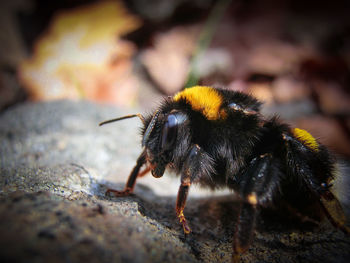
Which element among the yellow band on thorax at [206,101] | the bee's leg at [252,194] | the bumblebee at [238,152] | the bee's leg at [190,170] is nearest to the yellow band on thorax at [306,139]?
the bumblebee at [238,152]

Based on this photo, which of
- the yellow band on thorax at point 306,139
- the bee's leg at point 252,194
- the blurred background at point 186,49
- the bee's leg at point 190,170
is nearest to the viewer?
the bee's leg at point 252,194

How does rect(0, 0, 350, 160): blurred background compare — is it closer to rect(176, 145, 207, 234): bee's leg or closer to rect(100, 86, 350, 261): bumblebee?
rect(100, 86, 350, 261): bumblebee

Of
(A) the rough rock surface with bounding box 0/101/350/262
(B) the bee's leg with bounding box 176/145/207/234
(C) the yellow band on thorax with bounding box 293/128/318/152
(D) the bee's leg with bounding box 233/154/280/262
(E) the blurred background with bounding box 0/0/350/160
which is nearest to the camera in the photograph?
(A) the rough rock surface with bounding box 0/101/350/262

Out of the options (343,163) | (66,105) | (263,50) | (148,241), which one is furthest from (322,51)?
(148,241)

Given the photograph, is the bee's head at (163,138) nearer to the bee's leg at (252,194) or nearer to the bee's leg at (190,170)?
the bee's leg at (190,170)

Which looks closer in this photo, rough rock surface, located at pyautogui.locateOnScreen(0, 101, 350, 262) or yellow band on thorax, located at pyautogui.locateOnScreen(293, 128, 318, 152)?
rough rock surface, located at pyautogui.locateOnScreen(0, 101, 350, 262)

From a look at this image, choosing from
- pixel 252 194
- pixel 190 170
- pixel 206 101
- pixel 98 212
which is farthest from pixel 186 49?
pixel 98 212

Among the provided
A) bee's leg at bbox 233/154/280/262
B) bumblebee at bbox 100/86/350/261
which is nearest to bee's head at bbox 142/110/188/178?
bumblebee at bbox 100/86/350/261
